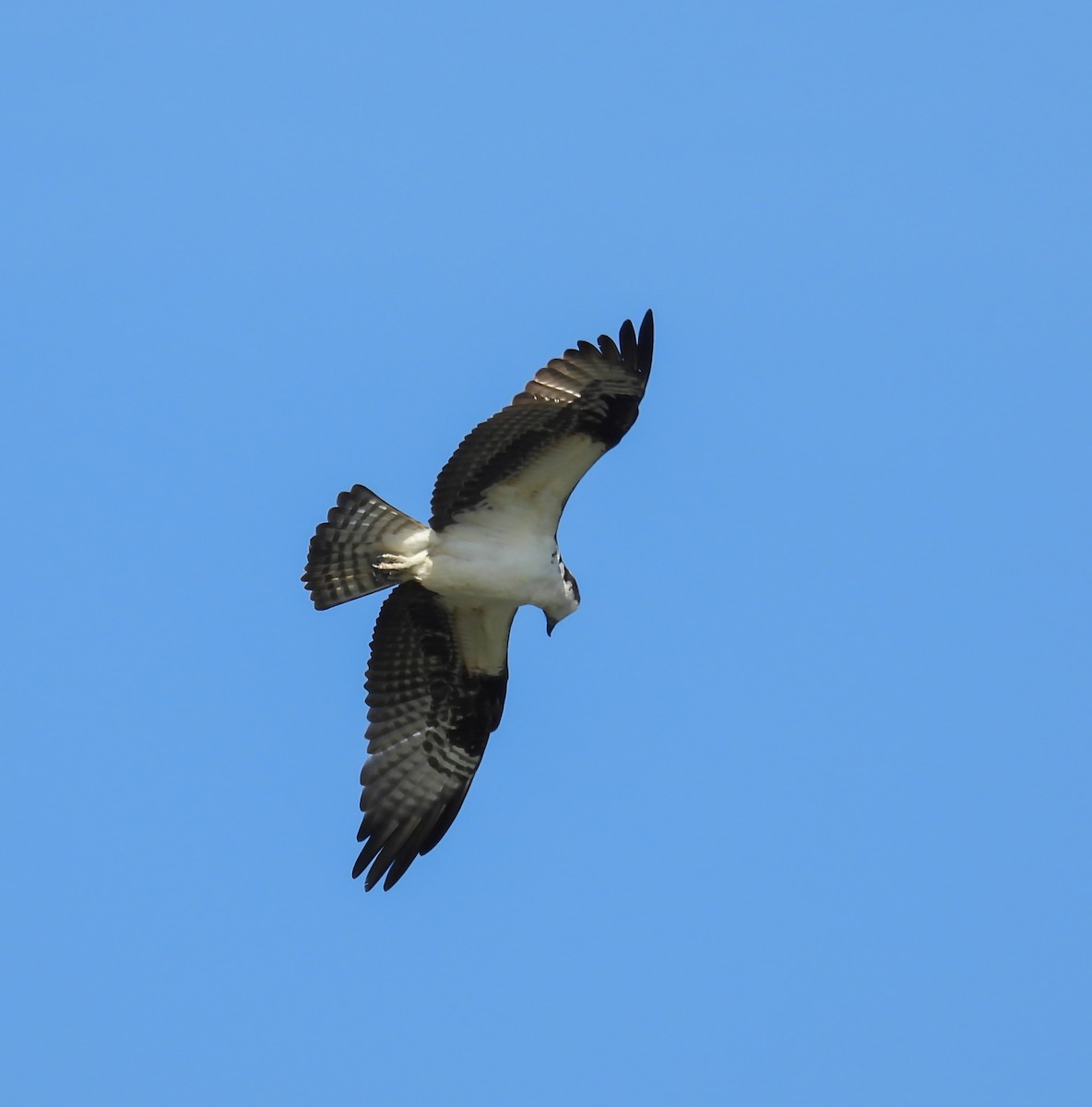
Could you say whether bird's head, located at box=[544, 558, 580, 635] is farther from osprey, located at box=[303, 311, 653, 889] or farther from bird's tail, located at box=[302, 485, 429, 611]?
bird's tail, located at box=[302, 485, 429, 611]

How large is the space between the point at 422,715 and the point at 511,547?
1.46 metres

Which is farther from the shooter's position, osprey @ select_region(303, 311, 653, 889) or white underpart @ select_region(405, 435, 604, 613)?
white underpart @ select_region(405, 435, 604, 613)

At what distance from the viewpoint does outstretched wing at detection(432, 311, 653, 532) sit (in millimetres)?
10969

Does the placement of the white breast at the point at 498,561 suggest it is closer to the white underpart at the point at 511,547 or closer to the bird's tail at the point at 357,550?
the white underpart at the point at 511,547

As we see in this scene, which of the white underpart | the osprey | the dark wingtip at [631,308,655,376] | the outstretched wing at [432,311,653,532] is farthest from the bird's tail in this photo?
the dark wingtip at [631,308,655,376]

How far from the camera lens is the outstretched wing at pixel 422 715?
1196 centimetres

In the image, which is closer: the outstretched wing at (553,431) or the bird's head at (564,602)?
the outstretched wing at (553,431)

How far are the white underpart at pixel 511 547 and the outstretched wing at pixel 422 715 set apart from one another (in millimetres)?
358

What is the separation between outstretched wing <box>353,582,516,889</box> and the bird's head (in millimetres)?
356

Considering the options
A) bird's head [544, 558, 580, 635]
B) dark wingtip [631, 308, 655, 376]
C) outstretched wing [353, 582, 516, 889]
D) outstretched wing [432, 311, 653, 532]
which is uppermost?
dark wingtip [631, 308, 655, 376]

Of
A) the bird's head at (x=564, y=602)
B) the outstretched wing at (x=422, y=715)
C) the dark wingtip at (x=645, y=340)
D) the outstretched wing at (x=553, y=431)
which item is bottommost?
the outstretched wing at (x=422, y=715)

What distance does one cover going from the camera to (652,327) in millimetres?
10953

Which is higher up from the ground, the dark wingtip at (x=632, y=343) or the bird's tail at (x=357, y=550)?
the dark wingtip at (x=632, y=343)

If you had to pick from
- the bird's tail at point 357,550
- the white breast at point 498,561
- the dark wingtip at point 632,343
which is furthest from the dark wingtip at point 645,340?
the bird's tail at point 357,550
